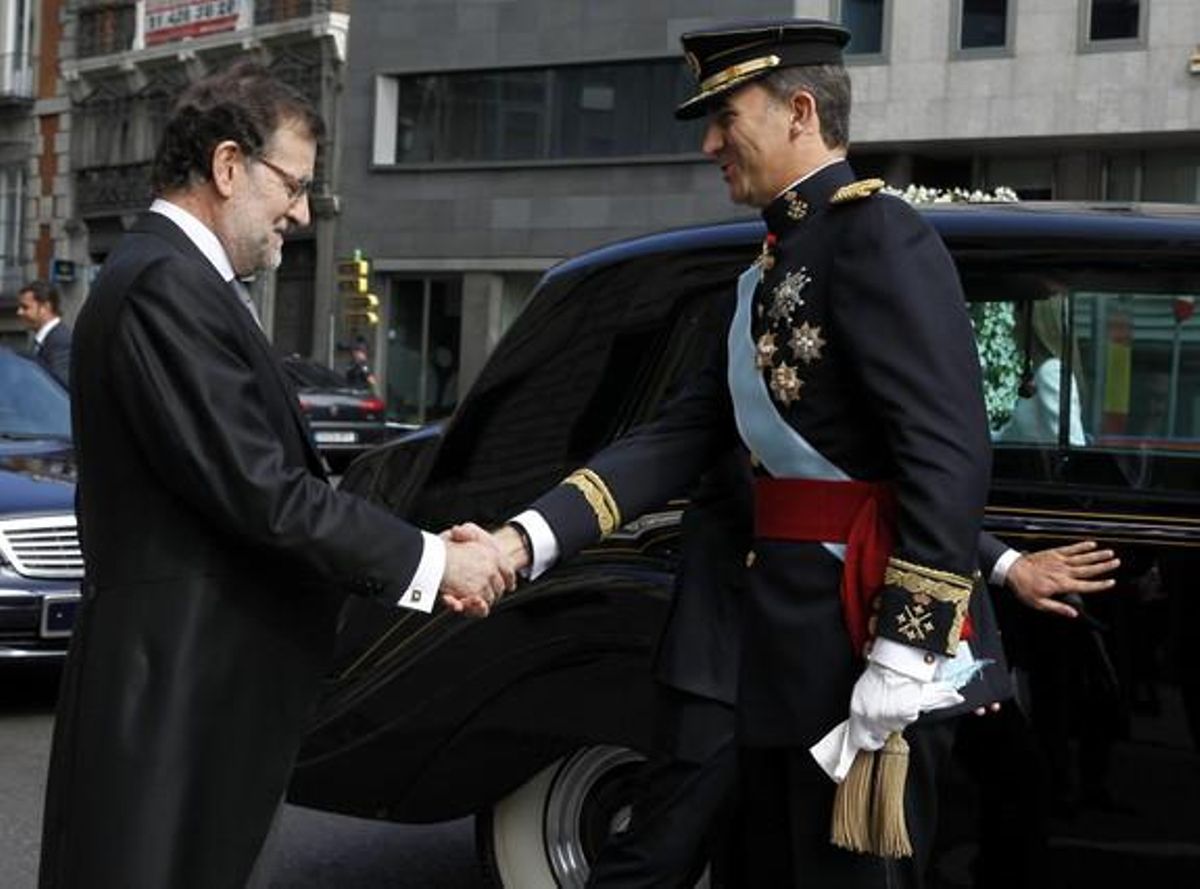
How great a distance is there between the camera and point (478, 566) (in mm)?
3195

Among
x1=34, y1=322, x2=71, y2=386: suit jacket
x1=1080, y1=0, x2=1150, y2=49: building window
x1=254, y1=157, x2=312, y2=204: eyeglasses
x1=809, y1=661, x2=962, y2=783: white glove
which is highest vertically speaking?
x1=1080, y1=0, x2=1150, y2=49: building window

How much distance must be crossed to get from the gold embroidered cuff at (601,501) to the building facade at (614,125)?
76.2ft

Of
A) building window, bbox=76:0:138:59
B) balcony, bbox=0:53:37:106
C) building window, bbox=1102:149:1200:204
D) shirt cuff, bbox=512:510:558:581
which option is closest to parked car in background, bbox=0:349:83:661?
shirt cuff, bbox=512:510:558:581

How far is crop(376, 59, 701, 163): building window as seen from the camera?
97.2 ft

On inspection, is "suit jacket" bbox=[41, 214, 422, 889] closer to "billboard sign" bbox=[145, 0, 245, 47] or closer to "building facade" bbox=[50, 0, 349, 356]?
"building facade" bbox=[50, 0, 349, 356]

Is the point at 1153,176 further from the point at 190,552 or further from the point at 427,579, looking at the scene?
the point at 190,552

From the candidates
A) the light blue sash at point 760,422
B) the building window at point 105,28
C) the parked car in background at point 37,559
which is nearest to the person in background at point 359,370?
the building window at point 105,28

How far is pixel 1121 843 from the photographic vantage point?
371cm

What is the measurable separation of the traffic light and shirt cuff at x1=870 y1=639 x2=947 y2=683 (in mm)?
27367

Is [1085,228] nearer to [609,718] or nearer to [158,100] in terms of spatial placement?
[609,718]

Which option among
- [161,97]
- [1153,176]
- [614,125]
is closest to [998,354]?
[1153,176]

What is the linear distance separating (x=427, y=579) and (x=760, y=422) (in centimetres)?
61

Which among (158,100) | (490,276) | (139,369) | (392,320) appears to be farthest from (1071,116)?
(139,369)

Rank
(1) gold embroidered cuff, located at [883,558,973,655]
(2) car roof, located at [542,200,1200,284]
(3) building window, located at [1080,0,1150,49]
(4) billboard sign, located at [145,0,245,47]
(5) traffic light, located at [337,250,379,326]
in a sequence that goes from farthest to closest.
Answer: (4) billboard sign, located at [145,0,245,47], (5) traffic light, located at [337,250,379,326], (3) building window, located at [1080,0,1150,49], (2) car roof, located at [542,200,1200,284], (1) gold embroidered cuff, located at [883,558,973,655]
